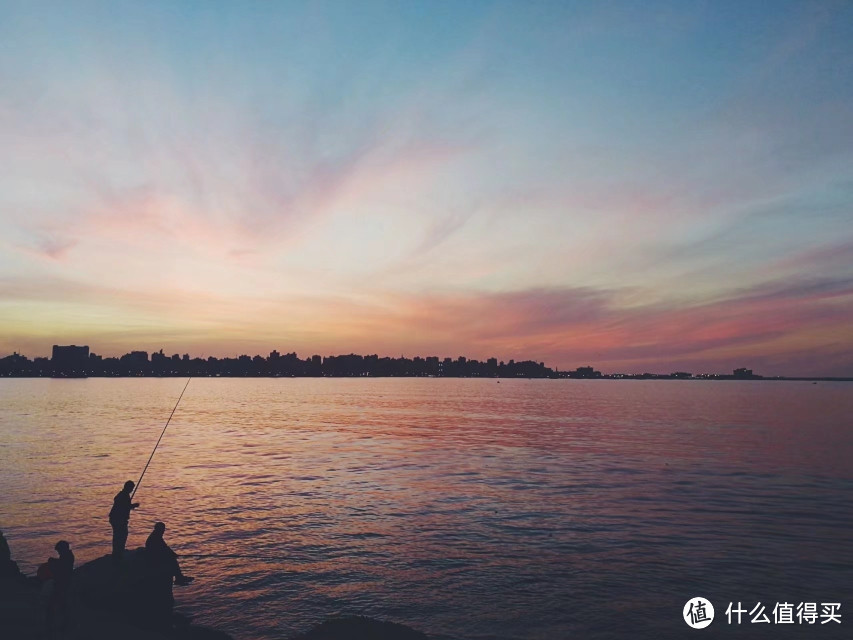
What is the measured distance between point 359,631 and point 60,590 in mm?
6498

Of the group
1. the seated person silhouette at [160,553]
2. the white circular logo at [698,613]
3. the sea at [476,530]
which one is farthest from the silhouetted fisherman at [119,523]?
the white circular logo at [698,613]

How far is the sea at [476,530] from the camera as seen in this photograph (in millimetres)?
16578

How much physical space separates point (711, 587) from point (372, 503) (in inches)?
670

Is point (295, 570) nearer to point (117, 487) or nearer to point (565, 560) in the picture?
point (565, 560)

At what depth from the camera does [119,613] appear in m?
14.8

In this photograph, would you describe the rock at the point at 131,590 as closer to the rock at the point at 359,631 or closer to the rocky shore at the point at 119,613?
the rocky shore at the point at 119,613

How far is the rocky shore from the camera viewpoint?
12266mm

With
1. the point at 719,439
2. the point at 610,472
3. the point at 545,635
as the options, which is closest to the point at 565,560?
the point at 545,635

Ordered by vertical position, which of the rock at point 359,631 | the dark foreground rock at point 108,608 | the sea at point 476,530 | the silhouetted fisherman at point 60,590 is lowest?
the sea at point 476,530

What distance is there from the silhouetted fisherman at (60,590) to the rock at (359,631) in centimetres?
515

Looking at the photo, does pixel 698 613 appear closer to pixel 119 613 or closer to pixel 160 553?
pixel 160 553

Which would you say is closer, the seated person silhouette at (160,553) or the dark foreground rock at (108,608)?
the dark foreground rock at (108,608)

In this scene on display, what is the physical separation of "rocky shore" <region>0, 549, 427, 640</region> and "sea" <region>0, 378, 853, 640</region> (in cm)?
194

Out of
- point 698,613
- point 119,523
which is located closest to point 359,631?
point 119,523
